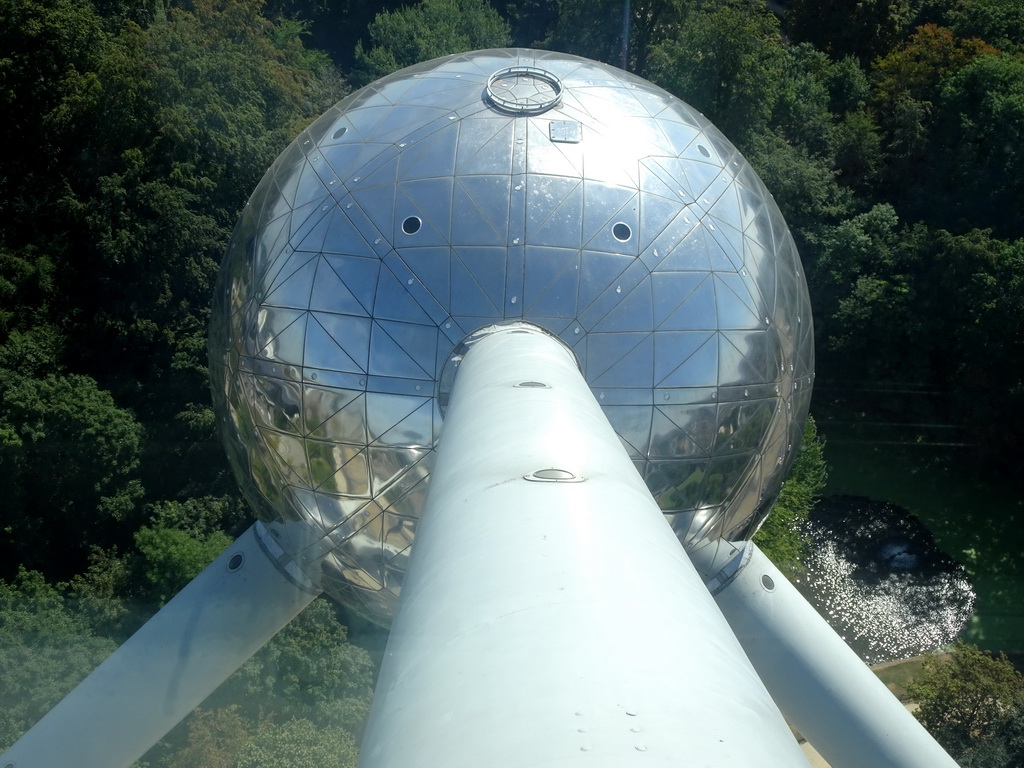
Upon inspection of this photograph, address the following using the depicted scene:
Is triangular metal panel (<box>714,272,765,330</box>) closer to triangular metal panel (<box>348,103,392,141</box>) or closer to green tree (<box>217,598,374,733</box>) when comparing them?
triangular metal panel (<box>348,103,392,141</box>)

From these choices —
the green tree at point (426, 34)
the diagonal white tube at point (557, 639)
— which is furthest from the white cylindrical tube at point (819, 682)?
the green tree at point (426, 34)

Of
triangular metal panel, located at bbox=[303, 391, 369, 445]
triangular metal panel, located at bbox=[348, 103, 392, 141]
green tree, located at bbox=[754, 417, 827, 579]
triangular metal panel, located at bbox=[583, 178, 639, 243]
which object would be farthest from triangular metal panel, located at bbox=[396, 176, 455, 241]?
green tree, located at bbox=[754, 417, 827, 579]

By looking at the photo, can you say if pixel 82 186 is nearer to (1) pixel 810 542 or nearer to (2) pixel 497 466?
(1) pixel 810 542

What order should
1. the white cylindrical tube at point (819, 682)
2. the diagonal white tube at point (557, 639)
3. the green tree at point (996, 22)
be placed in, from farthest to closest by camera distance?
the green tree at point (996, 22) < the white cylindrical tube at point (819, 682) < the diagonal white tube at point (557, 639)

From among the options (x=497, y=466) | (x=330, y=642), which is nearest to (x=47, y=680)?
(x=330, y=642)

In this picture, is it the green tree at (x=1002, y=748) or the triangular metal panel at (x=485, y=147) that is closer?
the triangular metal panel at (x=485, y=147)

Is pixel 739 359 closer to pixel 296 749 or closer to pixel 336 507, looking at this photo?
pixel 336 507

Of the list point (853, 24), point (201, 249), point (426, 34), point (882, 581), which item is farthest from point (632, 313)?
point (426, 34)

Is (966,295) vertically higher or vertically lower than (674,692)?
lower

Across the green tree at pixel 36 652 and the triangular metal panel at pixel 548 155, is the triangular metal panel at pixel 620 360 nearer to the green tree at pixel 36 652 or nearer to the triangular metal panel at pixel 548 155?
the triangular metal panel at pixel 548 155
